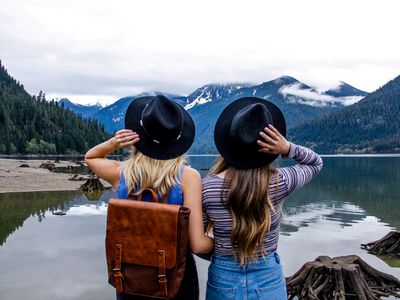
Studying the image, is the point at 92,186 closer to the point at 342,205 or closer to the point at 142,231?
the point at 342,205

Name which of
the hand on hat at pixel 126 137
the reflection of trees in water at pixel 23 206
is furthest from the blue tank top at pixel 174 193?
the reflection of trees in water at pixel 23 206

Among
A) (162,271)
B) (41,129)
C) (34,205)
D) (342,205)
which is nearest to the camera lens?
(162,271)

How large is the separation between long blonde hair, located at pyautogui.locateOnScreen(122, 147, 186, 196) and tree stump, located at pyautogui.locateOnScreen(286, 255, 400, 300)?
637 cm

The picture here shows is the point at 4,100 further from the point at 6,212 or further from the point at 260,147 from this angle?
the point at 260,147

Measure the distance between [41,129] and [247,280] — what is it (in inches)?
6073

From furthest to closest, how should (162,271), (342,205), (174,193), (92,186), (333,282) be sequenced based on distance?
1. (92,186)
2. (342,205)
3. (333,282)
4. (174,193)
5. (162,271)

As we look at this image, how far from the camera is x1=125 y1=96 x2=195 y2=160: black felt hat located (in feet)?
11.3

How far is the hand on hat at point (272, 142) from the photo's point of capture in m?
3.36

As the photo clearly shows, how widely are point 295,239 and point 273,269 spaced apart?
597 inches

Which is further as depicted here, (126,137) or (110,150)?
(110,150)

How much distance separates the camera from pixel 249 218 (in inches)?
136

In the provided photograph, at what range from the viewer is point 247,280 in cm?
346

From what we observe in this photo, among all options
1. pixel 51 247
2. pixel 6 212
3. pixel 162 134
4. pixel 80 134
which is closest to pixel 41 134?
pixel 80 134

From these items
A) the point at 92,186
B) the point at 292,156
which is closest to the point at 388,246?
the point at 292,156
